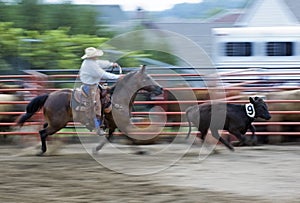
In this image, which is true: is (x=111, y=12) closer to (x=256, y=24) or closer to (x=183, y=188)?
(x=256, y=24)

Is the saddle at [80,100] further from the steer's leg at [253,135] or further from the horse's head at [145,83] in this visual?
the steer's leg at [253,135]

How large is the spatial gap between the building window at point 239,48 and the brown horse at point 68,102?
30.2 feet

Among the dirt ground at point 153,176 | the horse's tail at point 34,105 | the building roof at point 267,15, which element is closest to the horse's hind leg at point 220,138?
the dirt ground at point 153,176

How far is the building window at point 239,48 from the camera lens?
59.8ft

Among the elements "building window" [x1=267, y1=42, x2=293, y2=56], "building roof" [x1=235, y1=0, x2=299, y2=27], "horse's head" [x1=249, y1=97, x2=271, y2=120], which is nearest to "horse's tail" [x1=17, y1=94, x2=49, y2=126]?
"horse's head" [x1=249, y1=97, x2=271, y2=120]

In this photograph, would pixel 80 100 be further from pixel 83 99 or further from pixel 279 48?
pixel 279 48

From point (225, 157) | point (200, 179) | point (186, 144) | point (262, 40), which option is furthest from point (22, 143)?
point (262, 40)

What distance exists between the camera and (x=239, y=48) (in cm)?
1825

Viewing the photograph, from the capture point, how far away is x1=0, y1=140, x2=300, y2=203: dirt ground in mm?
6520

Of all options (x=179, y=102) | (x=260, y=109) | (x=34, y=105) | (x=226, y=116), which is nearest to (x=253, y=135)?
(x=260, y=109)

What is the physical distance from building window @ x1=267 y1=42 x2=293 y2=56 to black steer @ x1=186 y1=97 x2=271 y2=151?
8.30 m

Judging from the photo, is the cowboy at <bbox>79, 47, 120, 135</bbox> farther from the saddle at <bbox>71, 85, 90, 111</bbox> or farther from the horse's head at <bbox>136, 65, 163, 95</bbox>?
the horse's head at <bbox>136, 65, 163, 95</bbox>

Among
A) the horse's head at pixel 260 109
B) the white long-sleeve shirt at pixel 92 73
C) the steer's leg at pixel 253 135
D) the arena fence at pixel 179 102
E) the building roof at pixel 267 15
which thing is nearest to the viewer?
the white long-sleeve shirt at pixel 92 73

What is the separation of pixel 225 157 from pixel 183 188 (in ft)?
8.33
